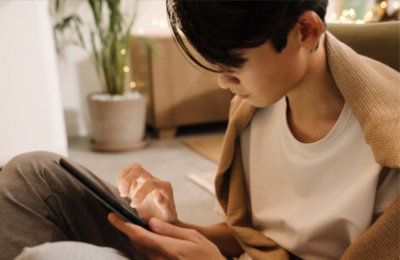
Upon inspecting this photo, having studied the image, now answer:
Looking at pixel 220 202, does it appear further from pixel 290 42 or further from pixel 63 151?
pixel 63 151

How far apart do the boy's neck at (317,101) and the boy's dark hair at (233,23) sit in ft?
0.33

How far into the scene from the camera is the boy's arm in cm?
87

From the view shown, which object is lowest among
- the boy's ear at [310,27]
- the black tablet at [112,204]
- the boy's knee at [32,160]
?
the black tablet at [112,204]

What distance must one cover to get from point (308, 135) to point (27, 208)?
51 cm

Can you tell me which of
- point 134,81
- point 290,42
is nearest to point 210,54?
point 290,42

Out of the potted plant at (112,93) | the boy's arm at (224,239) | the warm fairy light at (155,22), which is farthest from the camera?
the warm fairy light at (155,22)

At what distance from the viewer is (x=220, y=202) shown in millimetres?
889

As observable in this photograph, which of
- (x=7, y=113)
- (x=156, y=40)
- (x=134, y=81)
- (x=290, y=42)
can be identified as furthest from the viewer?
(x=134, y=81)

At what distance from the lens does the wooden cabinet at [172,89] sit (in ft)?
8.13

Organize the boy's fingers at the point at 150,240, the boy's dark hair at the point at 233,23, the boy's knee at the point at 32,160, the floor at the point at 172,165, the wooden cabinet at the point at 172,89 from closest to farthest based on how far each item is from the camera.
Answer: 1. the boy's dark hair at the point at 233,23
2. the boy's fingers at the point at 150,240
3. the boy's knee at the point at 32,160
4. the floor at the point at 172,165
5. the wooden cabinet at the point at 172,89

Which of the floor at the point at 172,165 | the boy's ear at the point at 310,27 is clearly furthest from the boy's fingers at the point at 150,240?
the floor at the point at 172,165

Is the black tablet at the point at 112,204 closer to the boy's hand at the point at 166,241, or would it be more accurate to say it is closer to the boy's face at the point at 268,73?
the boy's hand at the point at 166,241

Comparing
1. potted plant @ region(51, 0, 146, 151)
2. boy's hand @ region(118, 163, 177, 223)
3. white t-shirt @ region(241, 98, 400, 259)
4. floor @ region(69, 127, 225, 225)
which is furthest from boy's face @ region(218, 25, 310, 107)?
potted plant @ region(51, 0, 146, 151)

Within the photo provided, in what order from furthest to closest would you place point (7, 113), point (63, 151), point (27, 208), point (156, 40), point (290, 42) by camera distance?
point (156, 40), point (63, 151), point (7, 113), point (27, 208), point (290, 42)
